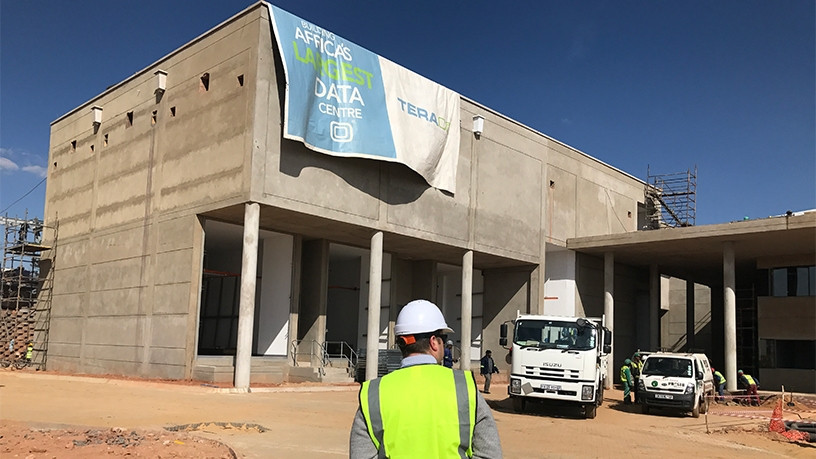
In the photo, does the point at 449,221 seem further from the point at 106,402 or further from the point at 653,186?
the point at 653,186

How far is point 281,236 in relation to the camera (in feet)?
94.7

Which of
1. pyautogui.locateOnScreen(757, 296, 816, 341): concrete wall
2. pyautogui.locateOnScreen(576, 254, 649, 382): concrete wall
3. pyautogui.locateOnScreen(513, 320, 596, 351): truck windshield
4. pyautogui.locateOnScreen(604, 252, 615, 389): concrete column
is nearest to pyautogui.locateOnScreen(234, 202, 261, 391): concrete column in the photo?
pyautogui.locateOnScreen(513, 320, 596, 351): truck windshield

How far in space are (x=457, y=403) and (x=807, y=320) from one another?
34.8 meters

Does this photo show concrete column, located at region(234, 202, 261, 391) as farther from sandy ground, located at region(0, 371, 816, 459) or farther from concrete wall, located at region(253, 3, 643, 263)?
sandy ground, located at region(0, 371, 816, 459)

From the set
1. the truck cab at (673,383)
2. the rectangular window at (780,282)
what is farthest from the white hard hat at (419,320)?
the rectangular window at (780,282)

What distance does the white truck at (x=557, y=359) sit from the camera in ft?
59.5

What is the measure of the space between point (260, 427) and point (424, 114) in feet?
57.6

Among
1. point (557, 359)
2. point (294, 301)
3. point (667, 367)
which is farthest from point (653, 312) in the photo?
point (557, 359)

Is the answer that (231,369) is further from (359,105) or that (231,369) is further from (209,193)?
(359,105)

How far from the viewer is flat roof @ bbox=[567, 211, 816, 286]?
93.5 feet

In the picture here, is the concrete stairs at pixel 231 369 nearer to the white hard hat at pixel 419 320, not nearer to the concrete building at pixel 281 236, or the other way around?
the concrete building at pixel 281 236

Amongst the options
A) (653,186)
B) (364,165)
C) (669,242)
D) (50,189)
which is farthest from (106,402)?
(653,186)

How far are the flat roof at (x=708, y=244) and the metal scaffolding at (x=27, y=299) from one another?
26046mm

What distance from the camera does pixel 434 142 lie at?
28.7m
